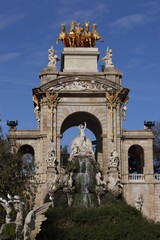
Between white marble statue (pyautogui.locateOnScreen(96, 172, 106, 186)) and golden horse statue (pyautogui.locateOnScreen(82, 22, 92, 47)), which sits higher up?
golden horse statue (pyautogui.locateOnScreen(82, 22, 92, 47))

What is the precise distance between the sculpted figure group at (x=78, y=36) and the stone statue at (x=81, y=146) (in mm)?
11713

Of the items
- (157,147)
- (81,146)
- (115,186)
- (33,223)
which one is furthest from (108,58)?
(33,223)

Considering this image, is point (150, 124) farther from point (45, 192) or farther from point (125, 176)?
point (45, 192)

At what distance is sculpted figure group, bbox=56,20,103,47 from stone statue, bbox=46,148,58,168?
1357cm

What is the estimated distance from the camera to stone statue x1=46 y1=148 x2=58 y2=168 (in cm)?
5753

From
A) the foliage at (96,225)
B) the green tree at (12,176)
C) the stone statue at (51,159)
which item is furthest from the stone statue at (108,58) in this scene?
the foliage at (96,225)

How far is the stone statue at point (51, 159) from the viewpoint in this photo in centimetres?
5753

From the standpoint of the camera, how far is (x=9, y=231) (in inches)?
1128

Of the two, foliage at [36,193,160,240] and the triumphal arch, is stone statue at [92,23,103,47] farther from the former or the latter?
foliage at [36,193,160,240]

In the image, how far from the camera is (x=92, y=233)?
110ft

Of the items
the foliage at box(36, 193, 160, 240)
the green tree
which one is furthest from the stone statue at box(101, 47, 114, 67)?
the foliage at box(36, 193, 160, 240)

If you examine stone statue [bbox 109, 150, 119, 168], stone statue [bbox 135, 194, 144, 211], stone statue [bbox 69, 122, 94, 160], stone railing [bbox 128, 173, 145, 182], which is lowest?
stone statue [bbox 135, 194, 144, 211]

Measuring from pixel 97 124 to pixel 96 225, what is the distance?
29169 mm

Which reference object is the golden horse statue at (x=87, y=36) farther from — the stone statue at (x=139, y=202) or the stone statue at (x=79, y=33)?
the stone statue at (x=139, y=202)
